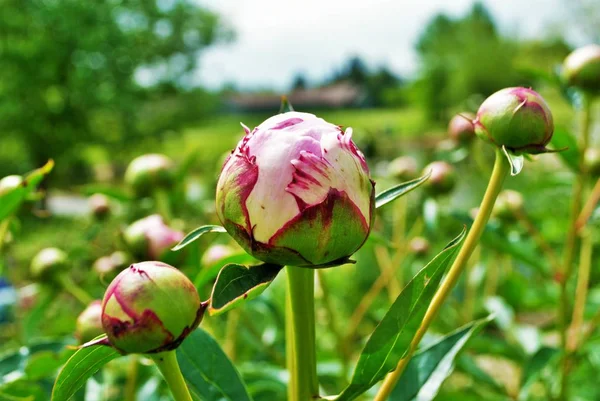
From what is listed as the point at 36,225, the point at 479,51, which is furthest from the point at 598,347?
the point at 479,51

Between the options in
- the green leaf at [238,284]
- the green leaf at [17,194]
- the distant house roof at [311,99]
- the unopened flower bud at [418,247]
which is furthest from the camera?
the distant house roof at [311,99]

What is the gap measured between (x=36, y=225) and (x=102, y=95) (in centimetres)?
219

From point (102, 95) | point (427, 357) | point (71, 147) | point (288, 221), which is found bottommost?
point (71, 147)

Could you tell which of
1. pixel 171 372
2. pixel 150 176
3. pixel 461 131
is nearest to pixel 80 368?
pixel 171 372

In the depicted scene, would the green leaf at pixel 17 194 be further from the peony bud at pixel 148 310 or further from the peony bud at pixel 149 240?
the peony bud at pixel 148 310

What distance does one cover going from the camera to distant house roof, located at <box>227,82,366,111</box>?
26.8m

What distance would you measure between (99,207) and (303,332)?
0.72m

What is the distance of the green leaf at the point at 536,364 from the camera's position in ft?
2.29

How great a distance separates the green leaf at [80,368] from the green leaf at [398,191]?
0.17 m

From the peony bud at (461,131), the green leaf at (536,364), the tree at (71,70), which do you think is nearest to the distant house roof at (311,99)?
the tree at (71,70)

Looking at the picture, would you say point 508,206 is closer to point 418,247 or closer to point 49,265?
point 418,247

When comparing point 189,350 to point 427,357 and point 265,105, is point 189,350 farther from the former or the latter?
point 265,105

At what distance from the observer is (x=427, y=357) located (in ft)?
1.39

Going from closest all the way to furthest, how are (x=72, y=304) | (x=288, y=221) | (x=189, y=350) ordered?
1. (x=288, y=221)
2. (x=189, y=350)
3. (x=72, y=304)
